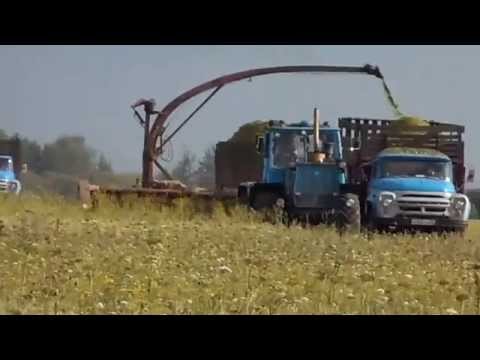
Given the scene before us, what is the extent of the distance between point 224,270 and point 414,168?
9.26 metres

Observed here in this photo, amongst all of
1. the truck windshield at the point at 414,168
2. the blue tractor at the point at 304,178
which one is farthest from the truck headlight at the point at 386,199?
the truck windshield at the point at 414,168

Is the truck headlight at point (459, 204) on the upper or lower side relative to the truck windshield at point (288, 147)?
lower

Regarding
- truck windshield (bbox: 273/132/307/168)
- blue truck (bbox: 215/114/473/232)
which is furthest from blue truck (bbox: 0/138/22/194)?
blue truck (bbox: 215/114/473/232)

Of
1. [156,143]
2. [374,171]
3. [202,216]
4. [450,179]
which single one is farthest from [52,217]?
[156,143]

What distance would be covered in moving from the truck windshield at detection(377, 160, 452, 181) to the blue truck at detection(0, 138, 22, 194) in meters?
10.6

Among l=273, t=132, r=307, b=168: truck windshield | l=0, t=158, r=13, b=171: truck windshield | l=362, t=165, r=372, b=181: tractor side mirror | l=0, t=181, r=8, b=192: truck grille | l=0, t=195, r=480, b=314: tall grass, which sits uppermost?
l=273, t=132, r=307, b=168: truck windshield

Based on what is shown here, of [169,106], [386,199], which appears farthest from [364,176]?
[169,106]

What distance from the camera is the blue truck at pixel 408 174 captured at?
16266mm

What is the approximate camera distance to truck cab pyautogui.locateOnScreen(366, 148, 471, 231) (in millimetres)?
16234

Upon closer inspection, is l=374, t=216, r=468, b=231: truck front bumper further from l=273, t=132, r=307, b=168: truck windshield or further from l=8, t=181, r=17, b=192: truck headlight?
l=8, t=181, r=17, b=192: truck headlight

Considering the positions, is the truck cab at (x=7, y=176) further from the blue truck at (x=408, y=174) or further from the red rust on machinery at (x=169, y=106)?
the blue truck at (x=408, y=174)

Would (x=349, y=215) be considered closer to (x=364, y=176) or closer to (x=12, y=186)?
(x=364, y=176)

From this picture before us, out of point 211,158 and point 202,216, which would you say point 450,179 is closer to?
point 202,216
